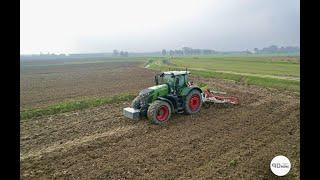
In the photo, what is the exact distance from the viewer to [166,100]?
476 inches

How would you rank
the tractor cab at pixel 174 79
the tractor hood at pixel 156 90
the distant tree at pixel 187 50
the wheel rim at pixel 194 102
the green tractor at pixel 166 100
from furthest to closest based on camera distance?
the distant tree at pixel 187 50 < the wheel rim at pixel 194 102 < the tractor cab at pixel 174 79 < the tractor hood at pixel 156 90 < the green tractor at pixel 166 100

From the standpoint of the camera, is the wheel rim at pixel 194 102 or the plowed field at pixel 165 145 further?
the wheel rim at pixel 194 102

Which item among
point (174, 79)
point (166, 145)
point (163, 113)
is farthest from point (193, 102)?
point (166, 145)

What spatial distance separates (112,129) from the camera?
11398 millimetres

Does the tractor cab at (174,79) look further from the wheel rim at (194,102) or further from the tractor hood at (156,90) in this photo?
the wheel rim at (194,102)

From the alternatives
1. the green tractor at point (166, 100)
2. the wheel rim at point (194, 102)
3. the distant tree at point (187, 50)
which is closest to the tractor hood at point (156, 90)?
the green tractor at point (166, 100)

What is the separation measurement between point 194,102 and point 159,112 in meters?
2.14

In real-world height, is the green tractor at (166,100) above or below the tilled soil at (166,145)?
above

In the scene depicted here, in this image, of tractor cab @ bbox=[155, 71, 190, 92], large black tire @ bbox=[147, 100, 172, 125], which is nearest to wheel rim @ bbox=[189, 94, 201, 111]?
tractor cab @ bbox=[155, 71, 190, 92]

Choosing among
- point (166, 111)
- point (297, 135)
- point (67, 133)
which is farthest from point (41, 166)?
point (297, 135)

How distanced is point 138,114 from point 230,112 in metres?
4.24

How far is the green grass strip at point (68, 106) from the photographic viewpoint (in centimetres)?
1464

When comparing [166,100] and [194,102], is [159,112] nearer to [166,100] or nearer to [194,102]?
[166,100]
